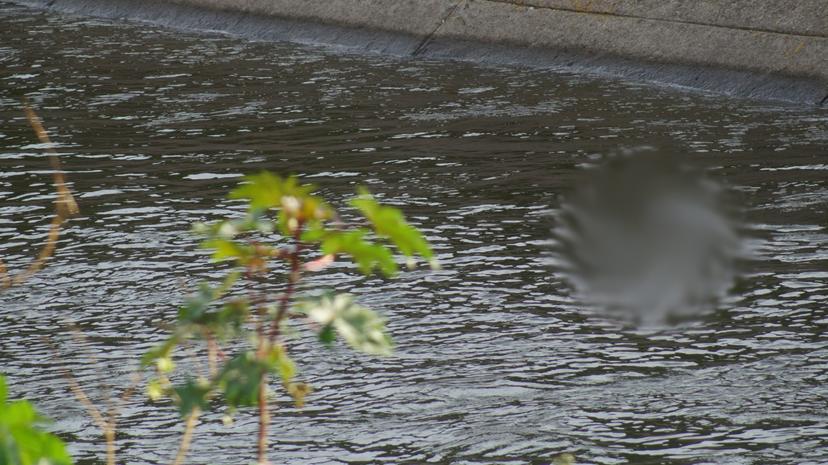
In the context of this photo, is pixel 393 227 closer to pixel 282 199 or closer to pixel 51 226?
pixel 282 199

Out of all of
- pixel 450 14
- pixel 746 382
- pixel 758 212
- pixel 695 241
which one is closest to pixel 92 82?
pixel 450 14

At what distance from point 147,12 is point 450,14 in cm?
361

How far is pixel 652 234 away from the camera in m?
1.35

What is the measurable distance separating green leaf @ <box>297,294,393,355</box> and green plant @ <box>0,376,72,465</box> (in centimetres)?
44

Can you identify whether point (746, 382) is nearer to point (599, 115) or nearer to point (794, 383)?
point (794, 383)

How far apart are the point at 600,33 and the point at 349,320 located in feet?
29.5

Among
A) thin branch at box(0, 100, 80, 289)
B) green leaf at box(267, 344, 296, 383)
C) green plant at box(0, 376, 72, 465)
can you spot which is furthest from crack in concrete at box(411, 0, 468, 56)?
green plant at box(0, 376, 72, 465)

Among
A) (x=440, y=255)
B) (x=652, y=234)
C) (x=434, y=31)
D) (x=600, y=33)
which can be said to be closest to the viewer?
(x=652, y=234)

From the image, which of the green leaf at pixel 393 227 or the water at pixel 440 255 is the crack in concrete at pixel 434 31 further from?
the green leaf at pixel 393 227

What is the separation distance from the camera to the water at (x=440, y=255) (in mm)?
4469

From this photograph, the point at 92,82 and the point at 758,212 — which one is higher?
the point at 92,82

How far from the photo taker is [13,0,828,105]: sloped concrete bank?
31.4 ft

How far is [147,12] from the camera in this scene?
13625 mm

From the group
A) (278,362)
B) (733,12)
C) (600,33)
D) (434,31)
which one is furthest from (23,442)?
(434,31)
